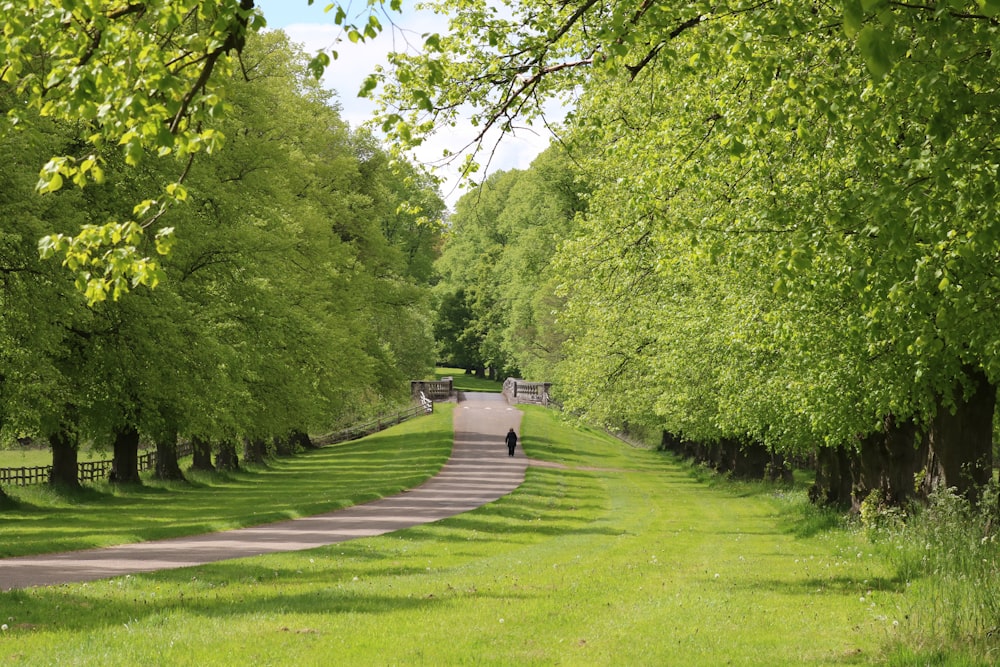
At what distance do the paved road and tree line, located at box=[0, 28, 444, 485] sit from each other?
4349mm

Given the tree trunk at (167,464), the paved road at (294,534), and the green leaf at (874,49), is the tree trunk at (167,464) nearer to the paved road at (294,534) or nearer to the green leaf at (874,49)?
the paved road at (294,534)

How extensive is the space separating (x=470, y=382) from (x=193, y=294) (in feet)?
274

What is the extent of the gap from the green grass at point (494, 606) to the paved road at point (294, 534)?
97 centimetres

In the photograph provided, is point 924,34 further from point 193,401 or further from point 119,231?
point 193,401

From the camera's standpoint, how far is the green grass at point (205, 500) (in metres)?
20.7

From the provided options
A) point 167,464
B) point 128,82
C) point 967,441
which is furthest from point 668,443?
point 128,82

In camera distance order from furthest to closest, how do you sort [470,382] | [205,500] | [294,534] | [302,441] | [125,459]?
1. [470,382]
2. [302,441]
3. [125,459]
4. [205,500]
5. [294,534]

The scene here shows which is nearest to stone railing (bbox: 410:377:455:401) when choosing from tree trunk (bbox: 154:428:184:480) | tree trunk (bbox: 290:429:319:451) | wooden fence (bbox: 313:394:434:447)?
wooden fence (bbox: 313:394:434:447)

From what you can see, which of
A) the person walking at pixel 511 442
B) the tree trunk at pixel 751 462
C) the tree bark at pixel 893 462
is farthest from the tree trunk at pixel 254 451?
the tree bark at pixel 893 462

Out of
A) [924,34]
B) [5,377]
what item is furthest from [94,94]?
[5,377]

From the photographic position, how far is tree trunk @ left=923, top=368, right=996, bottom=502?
61.8 ft

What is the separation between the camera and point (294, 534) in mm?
21969

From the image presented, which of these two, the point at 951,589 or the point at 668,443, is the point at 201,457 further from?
the point at 668,443

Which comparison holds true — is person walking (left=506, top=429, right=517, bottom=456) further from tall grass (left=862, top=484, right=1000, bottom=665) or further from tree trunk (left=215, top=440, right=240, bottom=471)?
tall grass (left=862, top=484, right=1000, bottom=665)
